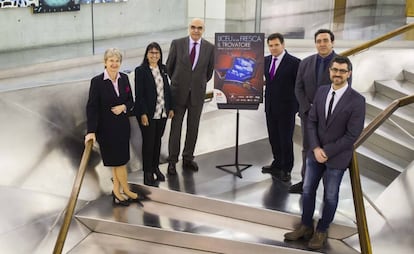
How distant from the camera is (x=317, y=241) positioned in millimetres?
4766

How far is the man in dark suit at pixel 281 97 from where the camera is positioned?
5512mm

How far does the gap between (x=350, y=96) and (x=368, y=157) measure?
8.39 feet

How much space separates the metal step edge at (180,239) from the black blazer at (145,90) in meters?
1.19

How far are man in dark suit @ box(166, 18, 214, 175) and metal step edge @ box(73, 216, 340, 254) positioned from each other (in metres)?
1.20

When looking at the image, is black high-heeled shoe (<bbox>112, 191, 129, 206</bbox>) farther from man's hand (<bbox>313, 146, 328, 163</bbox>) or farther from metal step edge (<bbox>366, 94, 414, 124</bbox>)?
metal step edge (<bbox>366, 94, 414, 124</bbox>)

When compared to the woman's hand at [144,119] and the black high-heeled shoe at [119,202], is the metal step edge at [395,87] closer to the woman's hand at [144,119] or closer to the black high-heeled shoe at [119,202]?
the woman's hand at [144,119]

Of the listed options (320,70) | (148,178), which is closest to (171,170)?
(148,178)

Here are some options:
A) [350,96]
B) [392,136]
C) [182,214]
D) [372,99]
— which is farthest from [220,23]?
[350,96]

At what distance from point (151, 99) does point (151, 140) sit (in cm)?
46

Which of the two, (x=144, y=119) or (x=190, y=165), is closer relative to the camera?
(x=144, y=119)

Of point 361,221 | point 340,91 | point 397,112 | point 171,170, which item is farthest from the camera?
point 397,112

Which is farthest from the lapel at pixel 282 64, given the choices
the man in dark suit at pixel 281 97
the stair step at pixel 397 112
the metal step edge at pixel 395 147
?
the stair step at pixel 397 112

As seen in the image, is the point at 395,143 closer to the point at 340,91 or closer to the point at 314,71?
the point at 314,71

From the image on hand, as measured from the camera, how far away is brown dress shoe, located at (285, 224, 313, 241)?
4883 millimetres
